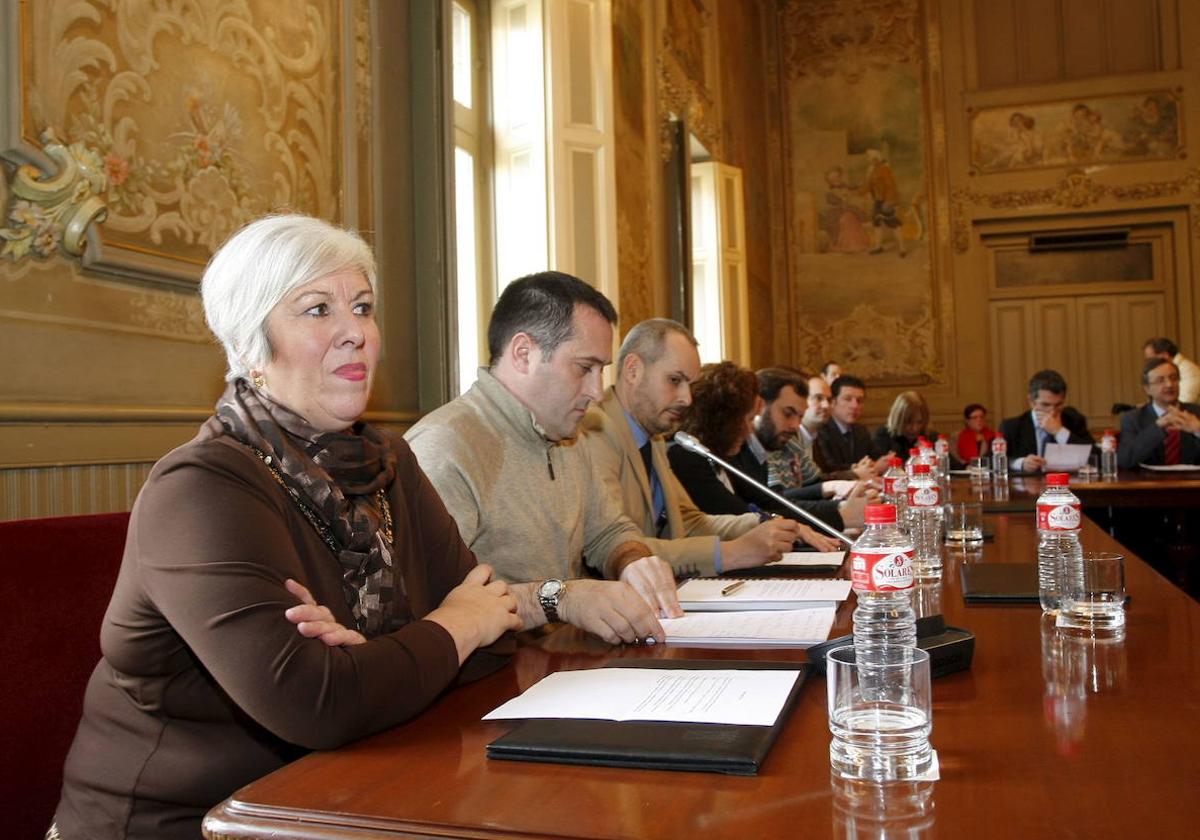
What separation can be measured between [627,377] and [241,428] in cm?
180

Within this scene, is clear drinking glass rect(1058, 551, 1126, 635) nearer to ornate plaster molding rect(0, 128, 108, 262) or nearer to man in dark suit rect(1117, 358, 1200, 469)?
ornate plaster molding rect(0, 128, 108, 262)

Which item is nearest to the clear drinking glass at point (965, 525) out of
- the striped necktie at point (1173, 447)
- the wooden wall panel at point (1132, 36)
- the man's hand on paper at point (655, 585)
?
the man's hand on paper at point (655, 585)

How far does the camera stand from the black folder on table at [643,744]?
94 centimetres

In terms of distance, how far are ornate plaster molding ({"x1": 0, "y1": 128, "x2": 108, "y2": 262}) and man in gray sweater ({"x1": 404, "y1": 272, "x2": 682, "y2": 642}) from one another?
2.68 feet

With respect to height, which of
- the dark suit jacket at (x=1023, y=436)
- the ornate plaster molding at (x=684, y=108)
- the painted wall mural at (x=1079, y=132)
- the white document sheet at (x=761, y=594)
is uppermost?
the painted wall mural at (x=1079, y=132)

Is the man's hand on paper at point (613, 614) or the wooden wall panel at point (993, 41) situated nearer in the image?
the man's hand on paper at point (613, 614)

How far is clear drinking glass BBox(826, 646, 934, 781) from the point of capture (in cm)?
93

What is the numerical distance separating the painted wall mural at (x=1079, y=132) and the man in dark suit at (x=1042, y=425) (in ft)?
14.6

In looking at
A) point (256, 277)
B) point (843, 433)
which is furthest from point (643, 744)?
point (843, 433)

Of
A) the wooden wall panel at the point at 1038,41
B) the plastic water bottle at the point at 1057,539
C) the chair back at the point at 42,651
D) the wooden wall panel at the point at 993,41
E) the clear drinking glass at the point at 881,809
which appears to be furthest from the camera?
the wooden wall panel at the point at 993,41

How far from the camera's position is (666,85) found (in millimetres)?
6895

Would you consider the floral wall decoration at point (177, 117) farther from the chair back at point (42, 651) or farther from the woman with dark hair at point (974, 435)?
the woman with dark hair at point (974, 435)

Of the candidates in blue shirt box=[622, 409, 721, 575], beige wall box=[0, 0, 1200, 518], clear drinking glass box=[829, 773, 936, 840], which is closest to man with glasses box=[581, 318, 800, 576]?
blue shirt box=[622, 409, 721, 575]

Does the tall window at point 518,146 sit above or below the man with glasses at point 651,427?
above
